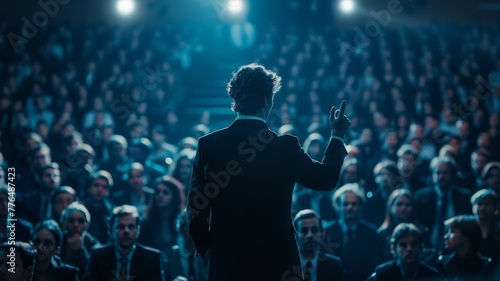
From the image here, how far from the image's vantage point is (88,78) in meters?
13.5

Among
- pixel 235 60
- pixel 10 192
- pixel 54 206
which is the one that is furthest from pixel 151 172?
pixel 235 60

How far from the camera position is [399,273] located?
4.87 meters

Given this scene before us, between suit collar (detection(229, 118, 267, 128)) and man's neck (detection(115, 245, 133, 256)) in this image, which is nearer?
suit collar (detection(229, 118, 267, 128))

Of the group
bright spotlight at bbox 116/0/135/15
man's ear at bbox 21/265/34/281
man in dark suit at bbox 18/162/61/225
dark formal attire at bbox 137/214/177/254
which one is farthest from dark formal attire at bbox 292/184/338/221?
bright spotlight at bbox 116/0/135/15

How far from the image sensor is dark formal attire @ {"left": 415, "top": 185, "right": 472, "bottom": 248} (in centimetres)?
656

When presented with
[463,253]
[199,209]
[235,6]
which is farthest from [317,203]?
[235,6]

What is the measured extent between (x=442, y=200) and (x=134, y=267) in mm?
3454

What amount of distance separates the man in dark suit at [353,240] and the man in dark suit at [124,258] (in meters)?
1.72

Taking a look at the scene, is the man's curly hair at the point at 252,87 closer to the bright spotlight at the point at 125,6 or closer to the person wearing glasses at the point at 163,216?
the person wearing glasses at the point at 163,216

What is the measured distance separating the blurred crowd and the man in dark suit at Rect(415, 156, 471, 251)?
15 mm

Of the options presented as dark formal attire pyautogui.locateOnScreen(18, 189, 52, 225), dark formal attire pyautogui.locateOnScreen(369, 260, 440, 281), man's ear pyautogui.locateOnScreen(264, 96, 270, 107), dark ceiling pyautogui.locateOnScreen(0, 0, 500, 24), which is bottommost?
dark formal attire pyautogui.locateOnScreen(369, 260, 440, 281)

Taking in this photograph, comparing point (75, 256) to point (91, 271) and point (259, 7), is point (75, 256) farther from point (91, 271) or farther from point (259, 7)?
point (259, 7)

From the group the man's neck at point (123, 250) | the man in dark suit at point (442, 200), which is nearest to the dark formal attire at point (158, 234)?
the man's neck at point (123, 250)

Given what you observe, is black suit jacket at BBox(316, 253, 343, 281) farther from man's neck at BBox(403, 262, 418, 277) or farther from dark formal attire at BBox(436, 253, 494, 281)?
dark formal attire at BBox(436, 253, 494, 281)
